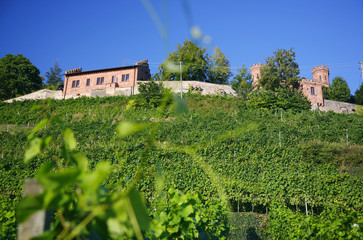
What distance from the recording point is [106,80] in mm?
23812

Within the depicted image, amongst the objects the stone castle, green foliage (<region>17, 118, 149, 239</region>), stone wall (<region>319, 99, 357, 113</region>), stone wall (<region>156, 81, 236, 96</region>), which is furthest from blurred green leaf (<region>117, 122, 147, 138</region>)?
stone wall (<region>319, 99, 357, 113</region>)

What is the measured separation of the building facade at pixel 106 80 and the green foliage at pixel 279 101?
35.1ft

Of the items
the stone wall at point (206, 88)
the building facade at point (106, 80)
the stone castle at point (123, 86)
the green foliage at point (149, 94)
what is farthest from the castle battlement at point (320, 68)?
the green foliage at point (149, 94)

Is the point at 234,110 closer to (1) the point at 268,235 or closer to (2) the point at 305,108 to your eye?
(2) the point at 305,108

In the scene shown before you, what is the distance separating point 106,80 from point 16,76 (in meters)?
12.4

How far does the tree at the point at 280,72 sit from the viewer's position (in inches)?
910

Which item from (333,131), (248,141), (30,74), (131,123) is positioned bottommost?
(131,123)

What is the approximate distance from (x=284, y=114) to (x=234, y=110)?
342 cm

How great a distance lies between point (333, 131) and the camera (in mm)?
13906

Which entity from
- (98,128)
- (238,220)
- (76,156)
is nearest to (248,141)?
(238,220)

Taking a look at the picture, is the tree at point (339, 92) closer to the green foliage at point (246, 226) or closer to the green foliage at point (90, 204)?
the green foliage at point (246, 226)

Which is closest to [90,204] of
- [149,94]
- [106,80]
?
[149,94]

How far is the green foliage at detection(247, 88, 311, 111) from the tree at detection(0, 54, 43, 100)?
24.6m

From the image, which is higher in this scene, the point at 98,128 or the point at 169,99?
the point at 98,128
